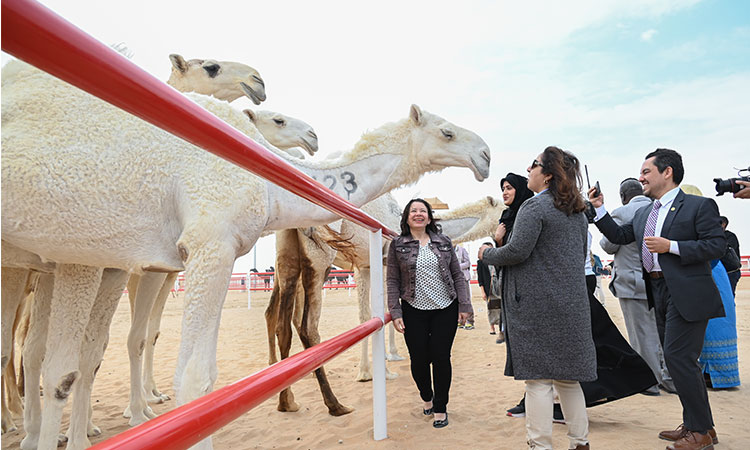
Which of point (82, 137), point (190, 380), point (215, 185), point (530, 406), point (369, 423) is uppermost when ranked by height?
point (82, 137)

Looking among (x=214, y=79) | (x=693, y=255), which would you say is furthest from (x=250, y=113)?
(x=693, y=255)

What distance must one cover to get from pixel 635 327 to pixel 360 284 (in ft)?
10.7

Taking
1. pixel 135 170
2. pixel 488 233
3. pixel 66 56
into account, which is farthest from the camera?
pixel 488 233

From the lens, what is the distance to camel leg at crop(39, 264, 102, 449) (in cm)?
305

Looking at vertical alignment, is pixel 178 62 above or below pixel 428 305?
above

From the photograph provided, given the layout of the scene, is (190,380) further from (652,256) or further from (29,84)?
(652,256)

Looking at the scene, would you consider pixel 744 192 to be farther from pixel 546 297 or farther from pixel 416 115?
pixel 416 115

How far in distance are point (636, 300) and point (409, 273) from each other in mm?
2568

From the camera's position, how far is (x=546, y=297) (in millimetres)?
2824

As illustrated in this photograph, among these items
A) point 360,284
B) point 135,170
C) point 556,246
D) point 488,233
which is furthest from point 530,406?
point 488,233

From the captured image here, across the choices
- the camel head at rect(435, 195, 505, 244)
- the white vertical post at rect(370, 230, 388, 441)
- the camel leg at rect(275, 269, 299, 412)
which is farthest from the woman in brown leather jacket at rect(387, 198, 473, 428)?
the camel head at rect(435, 195, 505, 244)

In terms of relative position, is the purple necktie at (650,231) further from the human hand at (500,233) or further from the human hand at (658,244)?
the human hand at (500,233)

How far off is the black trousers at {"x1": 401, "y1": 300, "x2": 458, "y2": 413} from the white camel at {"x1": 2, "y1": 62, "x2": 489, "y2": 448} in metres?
1.49

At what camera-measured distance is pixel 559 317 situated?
9.17 ft
